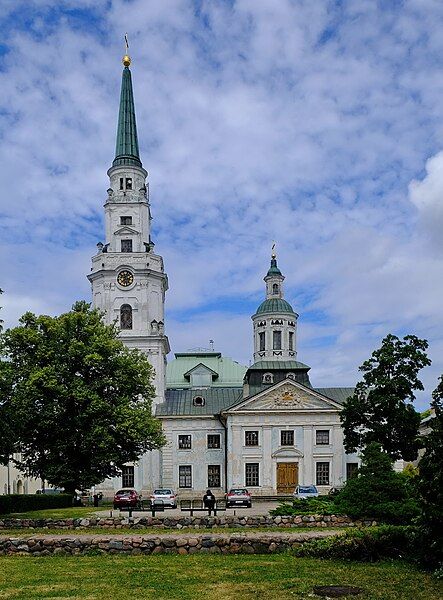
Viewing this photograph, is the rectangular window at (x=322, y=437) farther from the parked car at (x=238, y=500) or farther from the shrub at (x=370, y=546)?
the shrub at (x=370, y=546)

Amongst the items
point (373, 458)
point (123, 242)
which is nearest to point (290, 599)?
point (373, 458)

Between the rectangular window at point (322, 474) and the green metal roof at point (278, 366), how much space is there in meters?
10.0

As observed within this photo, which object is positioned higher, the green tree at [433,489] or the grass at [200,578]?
the green tree at [433,489]

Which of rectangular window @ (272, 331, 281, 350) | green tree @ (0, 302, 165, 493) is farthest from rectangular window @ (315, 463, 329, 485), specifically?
green tree @ (0, 302, 165, 493)

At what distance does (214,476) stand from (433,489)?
176ft

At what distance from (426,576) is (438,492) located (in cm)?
198

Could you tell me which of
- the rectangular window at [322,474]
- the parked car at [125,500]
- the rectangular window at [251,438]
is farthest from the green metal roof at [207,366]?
the parked car at [125,500]

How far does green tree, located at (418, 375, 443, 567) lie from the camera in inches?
662

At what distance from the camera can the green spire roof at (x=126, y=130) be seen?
242ft

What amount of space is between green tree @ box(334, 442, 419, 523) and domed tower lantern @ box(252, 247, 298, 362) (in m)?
48.4

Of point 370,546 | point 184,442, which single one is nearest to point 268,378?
point 184,442

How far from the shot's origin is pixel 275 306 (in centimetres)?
7950

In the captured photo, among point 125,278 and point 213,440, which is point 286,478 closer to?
point 213,440

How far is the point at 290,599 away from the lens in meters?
13.7
